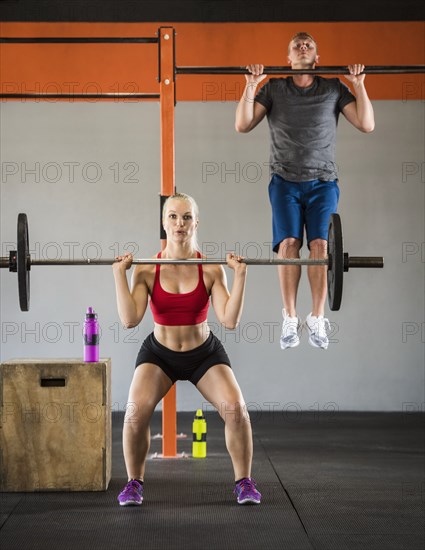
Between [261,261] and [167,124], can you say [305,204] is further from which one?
[261,261]

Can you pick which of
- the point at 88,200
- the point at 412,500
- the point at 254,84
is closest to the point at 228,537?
the point at 412,500

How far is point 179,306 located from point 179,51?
3.35m

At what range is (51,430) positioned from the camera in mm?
3805

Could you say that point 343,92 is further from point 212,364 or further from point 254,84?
point 212,364

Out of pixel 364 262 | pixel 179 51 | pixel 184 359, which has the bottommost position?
pixel 184 359

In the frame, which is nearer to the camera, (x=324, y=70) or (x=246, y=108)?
(x=324, y=70)

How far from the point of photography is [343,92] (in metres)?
4.41

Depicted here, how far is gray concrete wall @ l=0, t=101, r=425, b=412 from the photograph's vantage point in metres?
6.47

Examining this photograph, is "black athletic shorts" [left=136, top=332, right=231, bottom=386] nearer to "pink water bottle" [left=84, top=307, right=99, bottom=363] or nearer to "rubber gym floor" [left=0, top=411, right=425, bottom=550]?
"pink water bottle" [left=84, top=307, right=99, bottom=363]

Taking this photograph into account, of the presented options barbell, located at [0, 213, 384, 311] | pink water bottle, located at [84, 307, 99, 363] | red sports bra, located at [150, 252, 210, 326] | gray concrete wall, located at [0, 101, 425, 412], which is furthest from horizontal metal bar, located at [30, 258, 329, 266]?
gray concrete wall, located at [0, 101, 425, 412]

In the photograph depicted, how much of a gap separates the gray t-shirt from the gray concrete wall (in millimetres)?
2132

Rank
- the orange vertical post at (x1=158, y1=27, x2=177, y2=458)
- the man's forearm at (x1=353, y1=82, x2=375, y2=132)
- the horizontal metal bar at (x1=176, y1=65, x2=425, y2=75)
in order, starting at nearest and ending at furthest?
the horizontal metal bar at (x1=176, y1=65, x2=425, y2=75), the man's forearm at (x1=353, y1=82, x2=375, y2=132), the orange vertical post at (x1=158, y1=27, x2=177, y2=458)

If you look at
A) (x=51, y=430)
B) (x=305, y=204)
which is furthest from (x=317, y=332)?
(x=51, y=430)

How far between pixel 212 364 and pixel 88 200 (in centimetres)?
324
